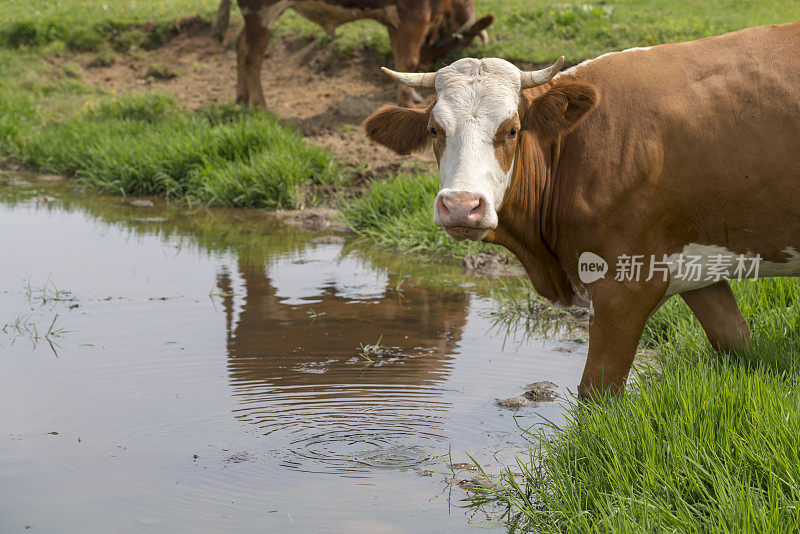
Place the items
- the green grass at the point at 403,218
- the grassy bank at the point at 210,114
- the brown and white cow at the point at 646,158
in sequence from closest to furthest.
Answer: the brown and white cow at the point at 646,158, the green grass at the point at 403,218, the grassy bank at the point at 210,114

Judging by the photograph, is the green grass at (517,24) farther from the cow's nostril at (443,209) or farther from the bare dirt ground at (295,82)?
the cow's nostril at (443,209)

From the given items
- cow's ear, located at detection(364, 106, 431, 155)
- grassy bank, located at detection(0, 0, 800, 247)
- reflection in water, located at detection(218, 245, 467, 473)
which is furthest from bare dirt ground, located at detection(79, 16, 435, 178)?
cow's ear, located at detection(364, 106, 431, 155)

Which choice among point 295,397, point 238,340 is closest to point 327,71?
point 238,340

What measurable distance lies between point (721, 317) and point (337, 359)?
2057mm

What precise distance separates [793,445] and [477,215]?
1.34 m

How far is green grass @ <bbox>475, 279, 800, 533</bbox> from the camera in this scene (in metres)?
3.06

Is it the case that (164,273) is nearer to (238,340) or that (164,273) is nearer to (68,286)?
(68,286)

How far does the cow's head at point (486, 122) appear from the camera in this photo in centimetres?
390

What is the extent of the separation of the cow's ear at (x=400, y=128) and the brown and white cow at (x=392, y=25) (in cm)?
631

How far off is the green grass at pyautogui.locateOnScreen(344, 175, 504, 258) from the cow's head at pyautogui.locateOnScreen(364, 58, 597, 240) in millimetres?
3443

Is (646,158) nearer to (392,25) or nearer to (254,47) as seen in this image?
(392,25)

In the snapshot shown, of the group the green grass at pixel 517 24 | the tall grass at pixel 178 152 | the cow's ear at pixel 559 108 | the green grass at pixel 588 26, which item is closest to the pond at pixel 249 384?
the tall grass at pixel 178 152

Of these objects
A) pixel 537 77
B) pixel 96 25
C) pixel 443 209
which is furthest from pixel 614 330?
pixel 96 25

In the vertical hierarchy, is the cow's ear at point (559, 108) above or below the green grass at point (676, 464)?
above
